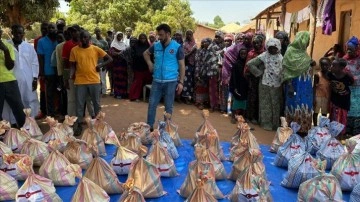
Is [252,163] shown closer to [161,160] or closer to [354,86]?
[161,160]

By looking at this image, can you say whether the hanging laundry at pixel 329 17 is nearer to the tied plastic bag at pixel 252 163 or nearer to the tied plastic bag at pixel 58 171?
the tied plastic bag at pixel 252 163

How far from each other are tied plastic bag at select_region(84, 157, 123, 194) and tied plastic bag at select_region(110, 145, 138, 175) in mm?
386

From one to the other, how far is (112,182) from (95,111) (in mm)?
2258

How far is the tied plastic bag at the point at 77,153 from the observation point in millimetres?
3861

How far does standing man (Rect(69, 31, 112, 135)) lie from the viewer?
5.11 m

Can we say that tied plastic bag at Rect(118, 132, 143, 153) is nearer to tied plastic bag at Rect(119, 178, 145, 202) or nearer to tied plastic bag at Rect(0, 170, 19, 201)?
tied plastic bag at Rect(0, 170, 19, 201)

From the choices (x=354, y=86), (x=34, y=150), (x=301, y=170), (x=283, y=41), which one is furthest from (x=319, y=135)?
(x=34, y=150)

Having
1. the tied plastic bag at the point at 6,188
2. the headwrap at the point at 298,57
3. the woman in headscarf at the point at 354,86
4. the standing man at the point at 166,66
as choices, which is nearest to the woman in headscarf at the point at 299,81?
the headwrap at the point at 298,57

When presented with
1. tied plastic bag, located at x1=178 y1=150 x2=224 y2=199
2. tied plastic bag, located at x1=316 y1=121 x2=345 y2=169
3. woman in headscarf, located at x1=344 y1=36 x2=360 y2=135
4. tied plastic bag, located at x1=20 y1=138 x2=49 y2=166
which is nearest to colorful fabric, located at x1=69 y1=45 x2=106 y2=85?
tied plastic bag, located at x1=20 y1=138 x2=49 y2=166

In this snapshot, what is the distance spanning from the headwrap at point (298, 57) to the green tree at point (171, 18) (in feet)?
60.9

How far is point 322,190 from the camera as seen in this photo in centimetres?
286

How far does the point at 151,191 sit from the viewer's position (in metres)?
3.20

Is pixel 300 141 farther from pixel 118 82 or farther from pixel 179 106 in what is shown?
pixel 118 82

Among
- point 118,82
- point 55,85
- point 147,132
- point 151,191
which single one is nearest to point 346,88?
point 147,132
